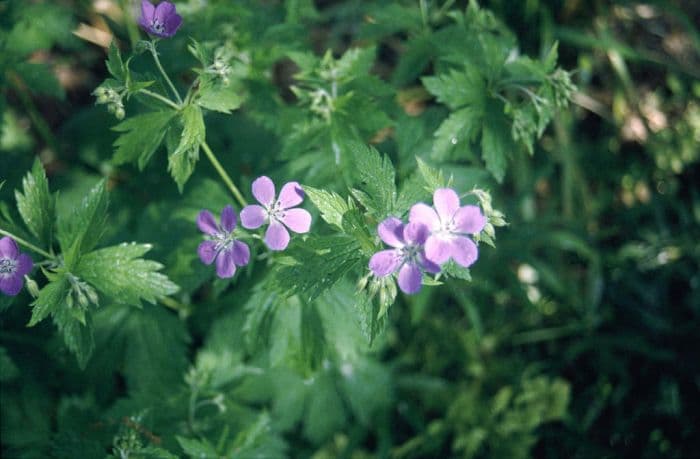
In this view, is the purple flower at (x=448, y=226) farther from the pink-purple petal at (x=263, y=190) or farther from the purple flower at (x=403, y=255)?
the pink-purple petal at (x=263, y=190)

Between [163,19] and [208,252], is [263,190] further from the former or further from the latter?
[163,19]

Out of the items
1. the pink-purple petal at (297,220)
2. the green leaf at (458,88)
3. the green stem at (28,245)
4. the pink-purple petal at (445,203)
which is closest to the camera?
the pink-purple petal at (445,203)

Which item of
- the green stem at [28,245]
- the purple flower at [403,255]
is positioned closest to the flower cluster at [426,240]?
the purple flower at [403,255]

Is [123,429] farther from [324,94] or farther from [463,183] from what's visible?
[463,183]

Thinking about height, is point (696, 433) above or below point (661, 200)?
below

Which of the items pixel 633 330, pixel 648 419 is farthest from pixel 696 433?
pixel 633 330

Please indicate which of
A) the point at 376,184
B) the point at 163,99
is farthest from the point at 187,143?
the point at 376,184
